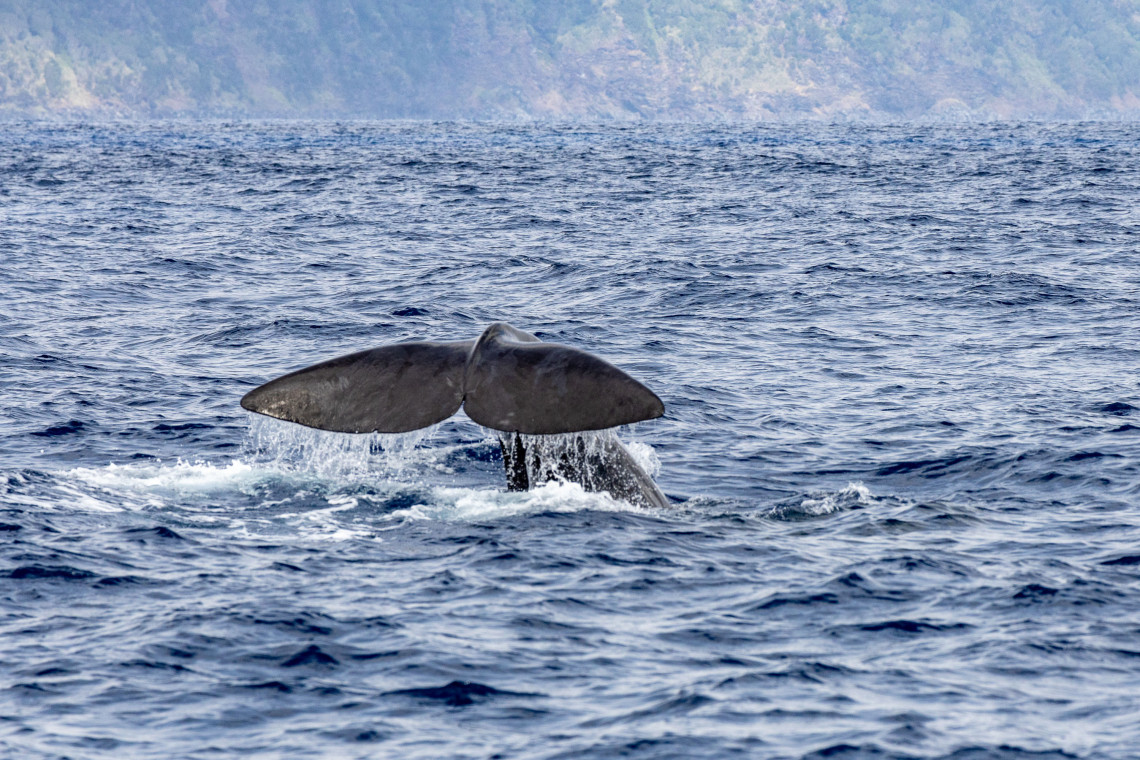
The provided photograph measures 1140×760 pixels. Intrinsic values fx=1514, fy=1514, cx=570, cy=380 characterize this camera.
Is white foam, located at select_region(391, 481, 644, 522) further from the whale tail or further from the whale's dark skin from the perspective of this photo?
the whale tail

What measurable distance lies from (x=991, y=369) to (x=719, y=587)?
323 inches

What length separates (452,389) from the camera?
332 inches

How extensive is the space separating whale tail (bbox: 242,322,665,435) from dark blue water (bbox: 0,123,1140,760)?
1.05 meters

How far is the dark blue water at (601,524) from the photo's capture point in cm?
700

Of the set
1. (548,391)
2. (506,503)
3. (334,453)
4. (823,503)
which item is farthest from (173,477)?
(823,503)

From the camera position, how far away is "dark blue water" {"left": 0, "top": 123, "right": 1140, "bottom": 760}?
7.00 metres

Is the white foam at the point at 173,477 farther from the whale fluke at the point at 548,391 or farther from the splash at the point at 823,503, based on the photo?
the splash at the point at 823,503

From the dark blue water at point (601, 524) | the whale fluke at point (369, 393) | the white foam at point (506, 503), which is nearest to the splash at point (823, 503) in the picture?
the dark blue water at point (601, 524)

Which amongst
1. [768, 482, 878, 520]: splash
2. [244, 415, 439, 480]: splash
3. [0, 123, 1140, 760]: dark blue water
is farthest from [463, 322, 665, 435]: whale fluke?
[244, 415, 439, 480]: splash

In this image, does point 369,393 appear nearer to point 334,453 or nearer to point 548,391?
point 548,391

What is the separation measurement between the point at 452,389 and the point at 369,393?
1.56ft

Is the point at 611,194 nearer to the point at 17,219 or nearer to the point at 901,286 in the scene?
the point at 17,219

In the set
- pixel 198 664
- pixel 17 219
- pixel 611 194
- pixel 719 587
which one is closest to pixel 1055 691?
pixel 719 587

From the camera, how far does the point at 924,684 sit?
727cm
